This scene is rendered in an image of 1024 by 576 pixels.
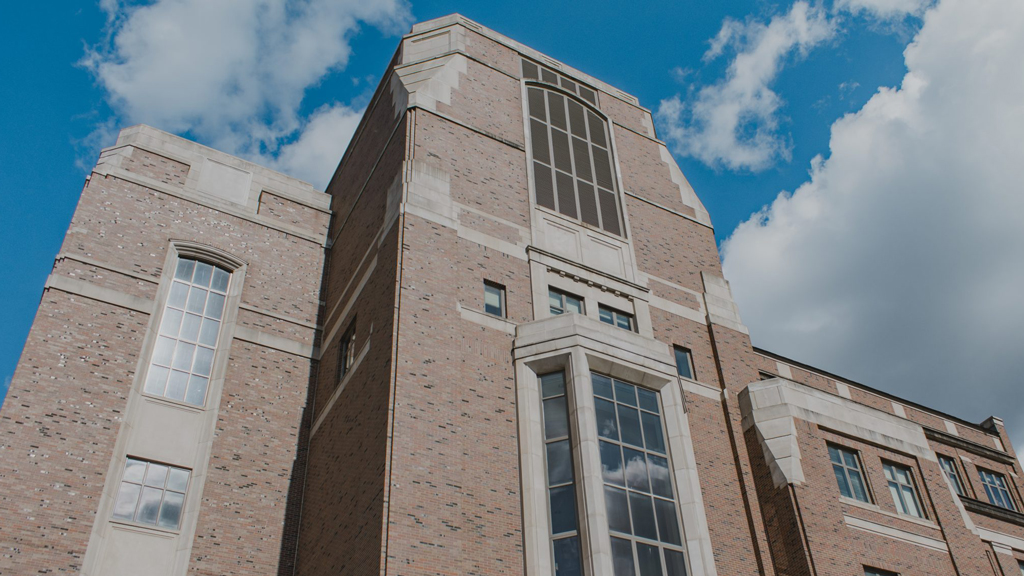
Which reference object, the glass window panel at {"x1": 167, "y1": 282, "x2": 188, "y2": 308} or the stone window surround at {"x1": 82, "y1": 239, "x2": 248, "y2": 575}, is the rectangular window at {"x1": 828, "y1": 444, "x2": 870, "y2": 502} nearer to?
the stone window surround at {"x1": 82, "y1": 239, "x2": 248, "y2": 575}

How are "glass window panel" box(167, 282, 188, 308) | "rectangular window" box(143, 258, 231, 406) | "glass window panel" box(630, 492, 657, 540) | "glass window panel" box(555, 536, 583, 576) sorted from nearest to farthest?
"glass window panel" box(555, 536, 583, 576)
"glass window panel" box(630, 492, 657, 540)
"rectangular window" box(143, 258, 231, 406)
"glass window panel" box(167, 282, 188, 308)

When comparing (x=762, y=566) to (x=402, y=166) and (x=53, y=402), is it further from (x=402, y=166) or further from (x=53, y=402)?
(x=53, y=402)

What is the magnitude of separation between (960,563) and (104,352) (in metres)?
23.0

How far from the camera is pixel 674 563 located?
750 inches

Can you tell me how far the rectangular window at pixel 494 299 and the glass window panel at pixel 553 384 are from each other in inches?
89.8

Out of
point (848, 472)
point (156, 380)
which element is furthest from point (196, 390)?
point (848, 472)

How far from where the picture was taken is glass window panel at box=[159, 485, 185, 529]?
2192 centimetres

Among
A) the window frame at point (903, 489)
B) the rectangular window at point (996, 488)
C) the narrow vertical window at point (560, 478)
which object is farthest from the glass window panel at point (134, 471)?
the rectangular window at point (996, 488)

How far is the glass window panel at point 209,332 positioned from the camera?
25609 millimetres

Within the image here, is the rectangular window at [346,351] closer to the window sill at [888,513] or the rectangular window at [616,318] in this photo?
the rectangular window at [616,318]

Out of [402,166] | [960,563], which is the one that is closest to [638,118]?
[402,166]

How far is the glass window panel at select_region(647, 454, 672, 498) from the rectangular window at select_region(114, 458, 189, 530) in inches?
468

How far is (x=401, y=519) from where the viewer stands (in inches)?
690

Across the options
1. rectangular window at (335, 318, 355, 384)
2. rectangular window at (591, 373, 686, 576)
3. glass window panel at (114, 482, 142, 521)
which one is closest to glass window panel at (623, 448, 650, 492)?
rectangular window at (591, 373, 686, 576)
